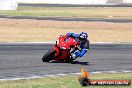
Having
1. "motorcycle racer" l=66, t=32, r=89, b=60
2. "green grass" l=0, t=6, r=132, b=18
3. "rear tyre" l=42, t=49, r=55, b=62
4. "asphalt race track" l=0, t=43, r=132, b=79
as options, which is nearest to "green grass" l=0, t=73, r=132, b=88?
"asphalt race track" l=0, t=43, r=132, b=79

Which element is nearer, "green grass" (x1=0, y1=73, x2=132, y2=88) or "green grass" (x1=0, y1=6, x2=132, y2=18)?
"green grass" (x1=0, y1=73, x2=132, y2=88)

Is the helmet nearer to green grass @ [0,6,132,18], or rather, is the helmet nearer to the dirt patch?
the dirt patch

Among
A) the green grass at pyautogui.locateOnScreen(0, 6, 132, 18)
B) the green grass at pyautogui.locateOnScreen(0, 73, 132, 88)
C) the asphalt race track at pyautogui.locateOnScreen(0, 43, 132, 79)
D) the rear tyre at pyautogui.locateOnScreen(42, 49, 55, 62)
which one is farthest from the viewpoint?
the green grass at pyautogui.locateOnScreen(0, 6, 132, 18)

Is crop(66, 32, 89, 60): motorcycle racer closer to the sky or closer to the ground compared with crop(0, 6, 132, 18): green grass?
closer to the ground

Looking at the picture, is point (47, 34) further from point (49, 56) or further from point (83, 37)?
point (83, 37)

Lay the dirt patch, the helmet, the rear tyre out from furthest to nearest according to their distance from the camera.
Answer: the dirt patch → the rear tyre → the helmet

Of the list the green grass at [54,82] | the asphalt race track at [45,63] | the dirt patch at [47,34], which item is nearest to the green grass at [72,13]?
the dirt patch at [47,34]

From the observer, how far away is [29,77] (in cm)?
1645

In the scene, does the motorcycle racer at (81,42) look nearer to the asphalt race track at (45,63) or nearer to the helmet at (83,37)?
the helmet at (83,37)

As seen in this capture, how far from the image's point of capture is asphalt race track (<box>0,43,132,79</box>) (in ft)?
59.3

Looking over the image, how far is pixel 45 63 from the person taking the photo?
20312 millimetres

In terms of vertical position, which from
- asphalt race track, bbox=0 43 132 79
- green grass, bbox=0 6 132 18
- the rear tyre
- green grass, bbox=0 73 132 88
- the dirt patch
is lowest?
green grass, bbox=0 73 132 88

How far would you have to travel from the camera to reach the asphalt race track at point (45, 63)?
18.1 meters

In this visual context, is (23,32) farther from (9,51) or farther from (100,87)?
(100,87)
